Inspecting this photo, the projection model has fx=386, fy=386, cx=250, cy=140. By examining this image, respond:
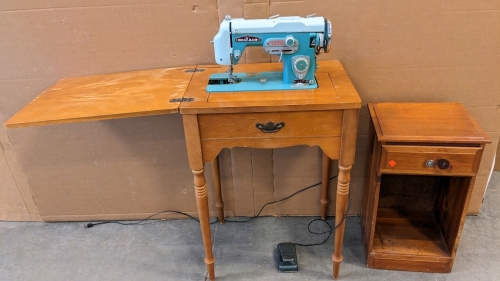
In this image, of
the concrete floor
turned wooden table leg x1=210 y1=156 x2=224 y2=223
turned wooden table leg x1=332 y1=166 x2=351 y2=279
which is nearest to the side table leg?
the concrete floor

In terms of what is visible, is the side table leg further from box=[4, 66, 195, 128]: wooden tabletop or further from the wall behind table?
the wall behind table

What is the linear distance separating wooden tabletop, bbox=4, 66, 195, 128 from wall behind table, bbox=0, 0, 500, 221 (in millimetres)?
100

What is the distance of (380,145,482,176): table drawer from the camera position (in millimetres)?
1334

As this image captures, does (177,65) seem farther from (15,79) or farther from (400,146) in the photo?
(400,146)

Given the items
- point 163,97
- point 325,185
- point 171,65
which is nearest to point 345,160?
point 325,185

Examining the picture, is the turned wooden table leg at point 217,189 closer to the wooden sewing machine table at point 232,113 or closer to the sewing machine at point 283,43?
the wooden sewing machine table at point 232,113

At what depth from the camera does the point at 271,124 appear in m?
1.26

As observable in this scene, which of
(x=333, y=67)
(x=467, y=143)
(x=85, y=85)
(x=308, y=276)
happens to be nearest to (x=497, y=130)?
(x=467, y=143)

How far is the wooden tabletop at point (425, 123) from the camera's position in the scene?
134 cm

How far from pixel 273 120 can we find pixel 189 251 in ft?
2.85

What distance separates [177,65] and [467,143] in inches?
45.5

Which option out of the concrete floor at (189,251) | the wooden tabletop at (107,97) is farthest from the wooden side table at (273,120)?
the concrete floor at (189,251)

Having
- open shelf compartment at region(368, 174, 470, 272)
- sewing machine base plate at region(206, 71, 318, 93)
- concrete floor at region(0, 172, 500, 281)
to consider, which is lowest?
concrete floor at region(0, 172, 500, 281)

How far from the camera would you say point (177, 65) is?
1.65 m
